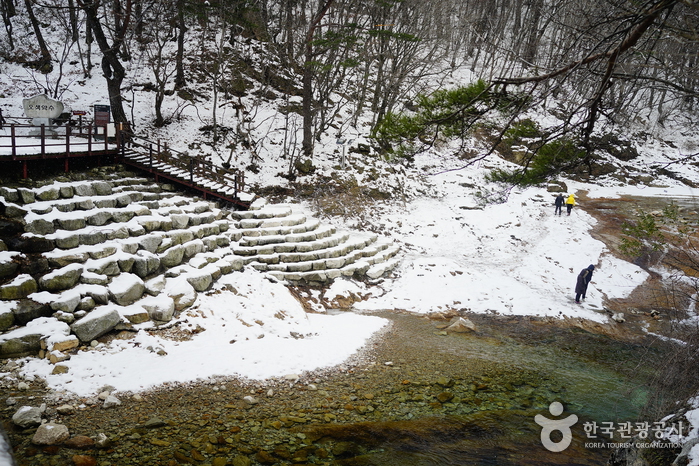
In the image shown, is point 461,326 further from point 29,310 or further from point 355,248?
point 29,310

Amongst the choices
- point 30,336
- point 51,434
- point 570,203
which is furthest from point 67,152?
point 570,203

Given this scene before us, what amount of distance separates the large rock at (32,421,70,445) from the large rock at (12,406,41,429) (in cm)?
19

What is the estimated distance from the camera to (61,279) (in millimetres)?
7188

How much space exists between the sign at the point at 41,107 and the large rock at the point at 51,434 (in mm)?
11008

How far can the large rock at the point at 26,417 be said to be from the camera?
478 cm

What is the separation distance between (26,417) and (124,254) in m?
4.02

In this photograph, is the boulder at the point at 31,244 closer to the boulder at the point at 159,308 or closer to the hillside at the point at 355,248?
the hillside at the point at 355,248

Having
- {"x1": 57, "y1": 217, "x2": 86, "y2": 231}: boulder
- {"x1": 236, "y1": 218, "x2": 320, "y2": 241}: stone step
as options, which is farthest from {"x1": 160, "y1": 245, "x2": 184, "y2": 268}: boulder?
{"x1": 236, "y1": 218, "x2": 320, "y2": 241}: stone step

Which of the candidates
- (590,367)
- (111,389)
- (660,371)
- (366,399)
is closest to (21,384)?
(111,389)

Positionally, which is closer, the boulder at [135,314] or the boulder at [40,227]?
the boulder at [135,314]

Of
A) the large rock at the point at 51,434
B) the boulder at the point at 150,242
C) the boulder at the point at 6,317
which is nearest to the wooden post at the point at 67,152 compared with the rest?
the boulder at the point at 150,242

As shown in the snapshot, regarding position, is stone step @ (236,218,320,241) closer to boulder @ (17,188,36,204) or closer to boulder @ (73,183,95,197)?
boulder @ (73,183,95,197)

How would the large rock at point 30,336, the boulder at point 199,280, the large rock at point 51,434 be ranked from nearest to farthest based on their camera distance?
the large rock at point 51,434
the large rock at point 30,336
the boulder at point 199,280

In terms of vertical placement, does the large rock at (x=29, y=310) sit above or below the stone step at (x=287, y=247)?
below
